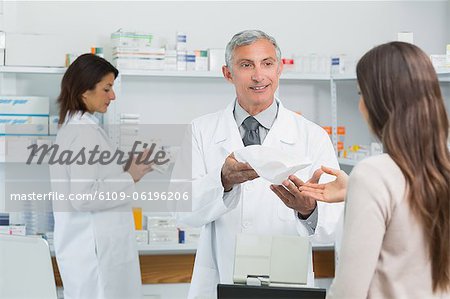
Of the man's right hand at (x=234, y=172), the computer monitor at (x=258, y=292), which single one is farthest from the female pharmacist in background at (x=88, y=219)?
the computer monitor at (x=258, y=292)

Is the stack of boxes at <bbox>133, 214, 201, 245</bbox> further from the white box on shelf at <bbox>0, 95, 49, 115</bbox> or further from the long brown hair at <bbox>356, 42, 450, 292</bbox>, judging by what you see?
the long brown hair at <bbox>356, 42, 450, 292</bbox>

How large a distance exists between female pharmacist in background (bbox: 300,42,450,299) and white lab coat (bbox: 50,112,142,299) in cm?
196

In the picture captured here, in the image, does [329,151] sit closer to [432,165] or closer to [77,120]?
[432,165]

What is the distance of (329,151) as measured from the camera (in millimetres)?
2312

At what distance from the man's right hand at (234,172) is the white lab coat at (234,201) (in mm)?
91

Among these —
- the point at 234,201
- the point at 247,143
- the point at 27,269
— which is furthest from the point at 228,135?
the point at 27,269

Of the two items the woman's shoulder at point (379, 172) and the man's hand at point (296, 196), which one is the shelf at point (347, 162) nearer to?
the man's hand at point (296, 196)

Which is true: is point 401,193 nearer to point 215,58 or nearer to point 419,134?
point 419,134

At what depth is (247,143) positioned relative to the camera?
2400 mm

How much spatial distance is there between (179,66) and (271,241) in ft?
7.03

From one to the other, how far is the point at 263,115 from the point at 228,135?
133 millimetres

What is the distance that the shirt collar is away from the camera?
2381mm

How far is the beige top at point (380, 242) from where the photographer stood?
51.2 inches

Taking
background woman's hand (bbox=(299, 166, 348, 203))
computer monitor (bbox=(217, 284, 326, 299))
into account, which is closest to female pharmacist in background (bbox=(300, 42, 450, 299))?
computer monitor (bbox=(217, 284, 326, 299))
